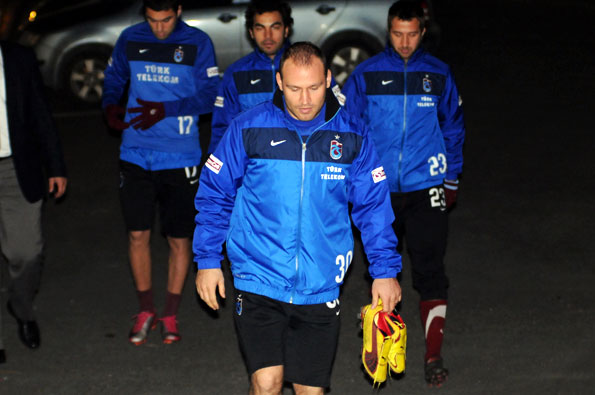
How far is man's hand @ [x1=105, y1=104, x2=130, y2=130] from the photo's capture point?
704cm

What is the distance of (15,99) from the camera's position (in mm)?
6594

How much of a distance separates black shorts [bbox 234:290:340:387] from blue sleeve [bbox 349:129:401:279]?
1.25 ft

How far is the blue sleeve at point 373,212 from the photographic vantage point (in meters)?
5.08

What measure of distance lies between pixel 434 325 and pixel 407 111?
1.54m

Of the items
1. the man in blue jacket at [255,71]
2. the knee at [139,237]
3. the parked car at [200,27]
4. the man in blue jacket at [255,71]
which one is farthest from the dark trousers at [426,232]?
the parked car at [200,27]

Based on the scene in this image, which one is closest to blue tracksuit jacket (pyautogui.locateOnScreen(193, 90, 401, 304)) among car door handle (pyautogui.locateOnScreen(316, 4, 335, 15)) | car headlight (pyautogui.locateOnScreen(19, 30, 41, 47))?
car door handle (pyautogui.locateOnScreen(316, 4, 335, 15))

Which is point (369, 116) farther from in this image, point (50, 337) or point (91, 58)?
point (91, 58)

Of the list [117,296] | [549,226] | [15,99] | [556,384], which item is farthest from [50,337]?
[549,226]

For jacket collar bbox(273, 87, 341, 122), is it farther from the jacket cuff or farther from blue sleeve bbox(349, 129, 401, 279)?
the jacket cuff

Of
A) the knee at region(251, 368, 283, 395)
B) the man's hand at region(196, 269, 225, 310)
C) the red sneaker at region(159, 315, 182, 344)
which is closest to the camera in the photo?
the man's hand at region(196, 269, 225, 310)

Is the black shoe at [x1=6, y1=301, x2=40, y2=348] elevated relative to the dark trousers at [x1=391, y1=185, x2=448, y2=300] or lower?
lower

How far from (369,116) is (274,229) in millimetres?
1933

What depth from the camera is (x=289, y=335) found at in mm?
5230

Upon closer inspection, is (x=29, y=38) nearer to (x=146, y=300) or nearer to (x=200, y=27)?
(x=200, y=27)
